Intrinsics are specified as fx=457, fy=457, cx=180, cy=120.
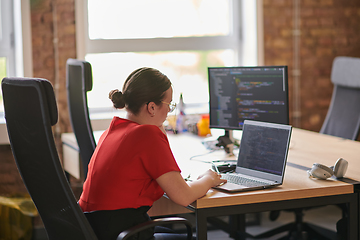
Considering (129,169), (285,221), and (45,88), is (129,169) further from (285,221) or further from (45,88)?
(285,221)

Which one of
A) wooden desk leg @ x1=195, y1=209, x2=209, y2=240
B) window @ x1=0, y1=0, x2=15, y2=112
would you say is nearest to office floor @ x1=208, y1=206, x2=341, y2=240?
wooden desk leg @ x1=195, y1=209, x2=209, y2=240

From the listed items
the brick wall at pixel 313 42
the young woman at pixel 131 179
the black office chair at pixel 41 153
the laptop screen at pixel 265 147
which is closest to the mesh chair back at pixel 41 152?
the black office chair at pixel 41 153

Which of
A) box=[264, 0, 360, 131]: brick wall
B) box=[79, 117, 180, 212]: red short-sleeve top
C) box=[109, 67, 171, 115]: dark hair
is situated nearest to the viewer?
box=[79, 117, 180, 212]: red short-sleeve top

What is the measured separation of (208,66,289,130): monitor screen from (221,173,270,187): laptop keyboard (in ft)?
1.69

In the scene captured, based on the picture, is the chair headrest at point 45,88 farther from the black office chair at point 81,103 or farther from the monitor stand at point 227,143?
the monitor stand at point 227,143

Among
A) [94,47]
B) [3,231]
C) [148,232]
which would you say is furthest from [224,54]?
[148,232]

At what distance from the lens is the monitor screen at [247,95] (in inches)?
95.0

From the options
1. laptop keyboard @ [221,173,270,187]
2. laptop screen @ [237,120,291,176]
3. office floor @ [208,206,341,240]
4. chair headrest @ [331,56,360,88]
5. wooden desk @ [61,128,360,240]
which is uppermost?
chair headrest @ [331,56,360,88]

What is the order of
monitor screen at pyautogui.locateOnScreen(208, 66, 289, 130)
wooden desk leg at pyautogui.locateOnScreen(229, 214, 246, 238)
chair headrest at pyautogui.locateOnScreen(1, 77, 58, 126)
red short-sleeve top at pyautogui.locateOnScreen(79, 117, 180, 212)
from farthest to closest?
wooden desk leg at pyautogui.locateOnScreen(229, 214, 246, 238) < monitor screen at pyautogui.locateOnScreen(208, 66, 289, 130) < red short-sleeve top at pyautogui.locateOnScreen(79, 117, 180, 212) < chair headrest at pyautogui.locateOnScreen(1, 77, 58, 126)

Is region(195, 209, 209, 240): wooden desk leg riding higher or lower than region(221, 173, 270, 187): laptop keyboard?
lower

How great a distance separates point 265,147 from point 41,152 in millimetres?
989

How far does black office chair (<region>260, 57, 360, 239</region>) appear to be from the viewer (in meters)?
3.07

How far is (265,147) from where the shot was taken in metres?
1.99

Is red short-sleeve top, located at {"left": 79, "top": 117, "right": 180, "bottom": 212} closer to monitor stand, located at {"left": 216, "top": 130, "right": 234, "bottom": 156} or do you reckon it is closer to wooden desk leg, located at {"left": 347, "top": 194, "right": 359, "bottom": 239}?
wooden desk leg, located at {"left": 347, "top": 194, "right": 359, "bottom": 239}
